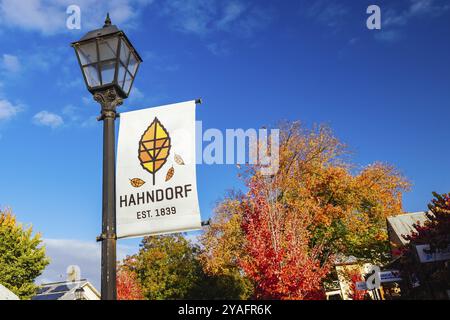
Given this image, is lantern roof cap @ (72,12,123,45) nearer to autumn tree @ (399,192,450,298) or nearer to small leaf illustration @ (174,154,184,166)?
small leaf illustration @ (174,154,184,166)

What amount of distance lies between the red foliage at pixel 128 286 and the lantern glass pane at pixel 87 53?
35.7 meters

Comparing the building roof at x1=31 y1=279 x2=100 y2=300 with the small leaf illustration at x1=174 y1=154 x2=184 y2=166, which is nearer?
the small leaf illustration at x1=174 y1=154 x2=184 y2=166

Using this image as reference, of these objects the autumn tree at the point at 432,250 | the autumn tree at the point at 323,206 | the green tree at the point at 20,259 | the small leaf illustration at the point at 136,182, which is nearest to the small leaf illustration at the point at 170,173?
the small leaf illustration at the point at 136,182

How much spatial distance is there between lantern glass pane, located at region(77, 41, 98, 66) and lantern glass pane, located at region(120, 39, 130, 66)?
11.6 inches

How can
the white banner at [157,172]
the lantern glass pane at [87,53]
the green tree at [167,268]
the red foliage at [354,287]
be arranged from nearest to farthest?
the white banner at [157,172] → the lantern glass pane at [87,53] → the red foliage at [354,287] → the green tree at [167,268]

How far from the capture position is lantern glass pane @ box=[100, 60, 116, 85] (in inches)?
164

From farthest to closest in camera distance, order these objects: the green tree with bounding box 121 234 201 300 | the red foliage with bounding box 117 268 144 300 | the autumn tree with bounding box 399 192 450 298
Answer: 1. the green tree with bounding box 121 234 201 300
2. the red foliage with bounding box 117 268 144 300
3. the autumn tree with bounding box 399 192 450 298

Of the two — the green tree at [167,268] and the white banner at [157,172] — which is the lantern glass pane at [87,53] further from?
the green tree at [167,268]

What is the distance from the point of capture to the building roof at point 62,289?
127 ft

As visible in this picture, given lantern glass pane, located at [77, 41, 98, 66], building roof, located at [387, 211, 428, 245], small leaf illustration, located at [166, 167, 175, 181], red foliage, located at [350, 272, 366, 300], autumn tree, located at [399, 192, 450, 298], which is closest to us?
small leaf illustration, located at [166, 167, 175, 181]

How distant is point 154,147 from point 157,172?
0.29m

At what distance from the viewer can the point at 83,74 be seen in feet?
13.9

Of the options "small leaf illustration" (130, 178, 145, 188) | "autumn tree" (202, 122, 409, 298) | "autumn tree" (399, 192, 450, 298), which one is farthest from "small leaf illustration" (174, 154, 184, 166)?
"autumn tree" (202, 122, 409, 298)
